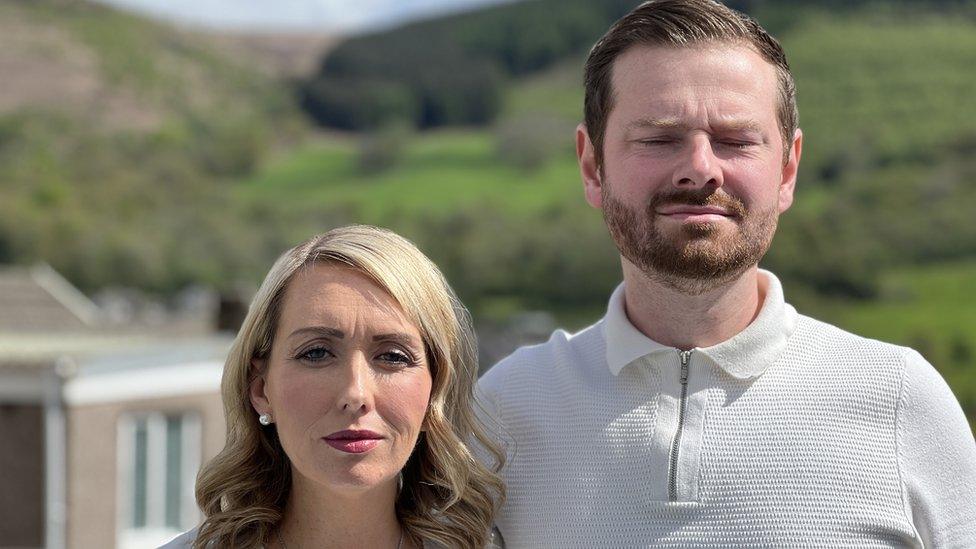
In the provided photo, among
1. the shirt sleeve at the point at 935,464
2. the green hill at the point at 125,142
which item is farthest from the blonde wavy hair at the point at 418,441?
the green hill at the point at 125,142

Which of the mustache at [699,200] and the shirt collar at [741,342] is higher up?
the mustache at [699,200]

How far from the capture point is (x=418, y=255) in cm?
303

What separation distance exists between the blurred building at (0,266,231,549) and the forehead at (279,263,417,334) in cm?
1292

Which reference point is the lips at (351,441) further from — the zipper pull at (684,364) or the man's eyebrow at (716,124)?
the man's eyebrow at (716,124)

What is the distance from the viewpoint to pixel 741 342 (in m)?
2.91

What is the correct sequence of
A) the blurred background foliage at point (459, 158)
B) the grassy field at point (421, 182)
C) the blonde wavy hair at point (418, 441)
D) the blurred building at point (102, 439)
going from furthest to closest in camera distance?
the grassy field at point (421, 182) → the blurred background foliage at point (459, 158) → the blurred building at point (102, 439) → the blonde wavy hair at point (418, 441)

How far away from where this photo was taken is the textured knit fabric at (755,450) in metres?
2.76

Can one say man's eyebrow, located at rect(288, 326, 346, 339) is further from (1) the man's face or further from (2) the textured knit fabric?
(1) the man's face

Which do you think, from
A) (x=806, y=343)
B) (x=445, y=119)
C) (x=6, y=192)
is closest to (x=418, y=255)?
(x=806, y=343)

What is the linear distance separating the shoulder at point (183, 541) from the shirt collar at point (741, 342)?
3.17ft

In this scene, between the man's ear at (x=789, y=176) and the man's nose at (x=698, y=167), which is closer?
the man's nose at (x=698, y=167)

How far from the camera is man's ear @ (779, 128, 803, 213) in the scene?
3.00 m

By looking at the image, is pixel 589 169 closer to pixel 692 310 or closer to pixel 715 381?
pixel 692 310

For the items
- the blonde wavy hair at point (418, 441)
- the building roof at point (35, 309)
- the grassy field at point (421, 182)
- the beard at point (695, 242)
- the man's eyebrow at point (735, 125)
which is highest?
the man's eyebrow at point (735, 125)
